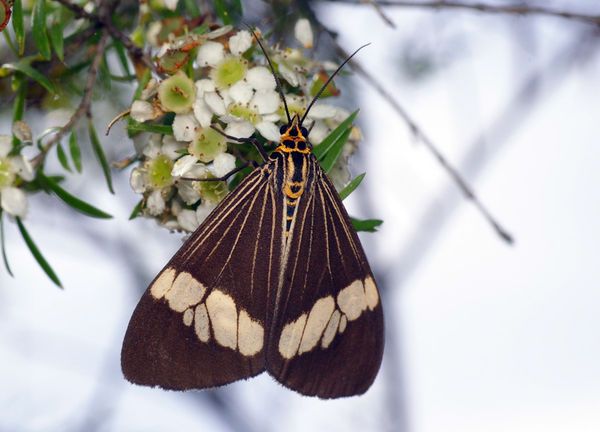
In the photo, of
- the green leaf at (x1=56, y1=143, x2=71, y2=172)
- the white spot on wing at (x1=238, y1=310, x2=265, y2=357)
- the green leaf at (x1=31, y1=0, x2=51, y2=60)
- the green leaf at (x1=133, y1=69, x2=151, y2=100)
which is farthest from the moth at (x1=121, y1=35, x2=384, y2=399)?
the green leaf at (x1=31, y1=0, x2=51, y2=60)

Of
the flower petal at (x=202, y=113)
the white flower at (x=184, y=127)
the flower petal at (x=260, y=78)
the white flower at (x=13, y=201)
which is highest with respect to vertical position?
the flower petal at (x=260, y=78)

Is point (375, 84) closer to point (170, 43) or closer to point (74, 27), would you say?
point (170, 43)

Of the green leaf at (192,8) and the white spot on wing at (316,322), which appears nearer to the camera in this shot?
the white spot on wing at (316,322)

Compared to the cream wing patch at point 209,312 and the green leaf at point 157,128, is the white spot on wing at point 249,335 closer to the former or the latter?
the cream wing patch at point 209,312

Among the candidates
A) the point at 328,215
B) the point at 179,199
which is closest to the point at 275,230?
the point at 328,215

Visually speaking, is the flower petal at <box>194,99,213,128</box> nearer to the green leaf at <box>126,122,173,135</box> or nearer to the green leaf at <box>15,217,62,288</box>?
the green leaf at <box>126,122,173,135</box>

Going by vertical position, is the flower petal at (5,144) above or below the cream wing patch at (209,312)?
above

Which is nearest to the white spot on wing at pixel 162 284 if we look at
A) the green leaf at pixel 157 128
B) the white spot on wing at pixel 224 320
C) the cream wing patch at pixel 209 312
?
the cream wing patch at pixel 209 312
